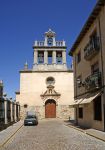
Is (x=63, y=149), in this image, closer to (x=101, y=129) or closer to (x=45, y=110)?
(x=101, y=129)

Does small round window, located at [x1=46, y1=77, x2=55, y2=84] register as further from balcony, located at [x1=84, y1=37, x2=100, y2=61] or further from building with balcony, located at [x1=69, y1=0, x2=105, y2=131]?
balcony, located at [x1=84, y1=37, x2=100, y2=61]

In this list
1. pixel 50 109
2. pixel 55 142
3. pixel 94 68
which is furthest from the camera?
pixel 50 109

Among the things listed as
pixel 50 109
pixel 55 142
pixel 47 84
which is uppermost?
pixel 47 84

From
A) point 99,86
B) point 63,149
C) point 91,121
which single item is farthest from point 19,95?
point 63,149

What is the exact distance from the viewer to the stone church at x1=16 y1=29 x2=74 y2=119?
144 ft

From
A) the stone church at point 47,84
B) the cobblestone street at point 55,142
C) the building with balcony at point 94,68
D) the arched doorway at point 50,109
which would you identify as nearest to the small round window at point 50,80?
the stone church at point 47,84

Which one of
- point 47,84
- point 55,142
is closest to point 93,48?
point 55,142

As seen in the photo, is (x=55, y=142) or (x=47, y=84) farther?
(x=47, y=84)

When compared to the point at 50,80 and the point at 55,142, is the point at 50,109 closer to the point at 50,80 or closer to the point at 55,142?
the point at 50,80

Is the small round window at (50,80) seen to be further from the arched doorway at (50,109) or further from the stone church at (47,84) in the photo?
the arched doorway at (50,109)

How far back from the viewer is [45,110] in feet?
146

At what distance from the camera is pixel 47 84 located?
44.8 m

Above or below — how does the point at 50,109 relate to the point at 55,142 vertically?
above

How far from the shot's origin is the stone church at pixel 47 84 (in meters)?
43.9
